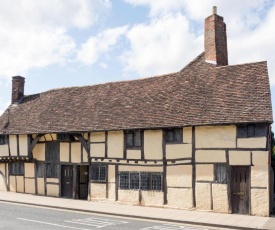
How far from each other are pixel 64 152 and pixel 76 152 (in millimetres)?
996

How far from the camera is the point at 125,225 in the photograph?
42.7ft

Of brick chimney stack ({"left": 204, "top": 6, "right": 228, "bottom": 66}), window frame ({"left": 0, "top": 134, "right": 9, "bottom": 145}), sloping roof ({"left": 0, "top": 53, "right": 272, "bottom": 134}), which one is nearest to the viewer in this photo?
sloping roof ({"left": 0, "top": 53, "right": 272, "bottom": 134})

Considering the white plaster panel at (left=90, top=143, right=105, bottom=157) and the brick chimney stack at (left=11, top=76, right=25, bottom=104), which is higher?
the brick chimney stack at (left=11, top=76, right=25, bottom=104)

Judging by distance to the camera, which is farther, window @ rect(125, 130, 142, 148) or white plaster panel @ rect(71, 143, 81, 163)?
white plaster panel @ rect(71, 143, 81, 163)

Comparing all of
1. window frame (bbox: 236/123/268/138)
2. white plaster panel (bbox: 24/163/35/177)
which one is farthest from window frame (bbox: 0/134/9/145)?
window frame (bbox: 236/123/268/138)

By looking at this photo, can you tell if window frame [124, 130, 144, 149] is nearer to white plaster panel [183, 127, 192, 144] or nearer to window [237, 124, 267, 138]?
white plaster panel [183, 127, 192, 144]

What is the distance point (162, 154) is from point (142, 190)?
224 centimetres

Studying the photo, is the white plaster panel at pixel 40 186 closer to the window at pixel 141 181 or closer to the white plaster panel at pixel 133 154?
the window at pixel 141 181

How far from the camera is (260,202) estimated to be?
15.3m

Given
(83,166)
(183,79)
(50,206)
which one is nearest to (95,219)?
(50,206)

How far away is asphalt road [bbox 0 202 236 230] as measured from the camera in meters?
12.6

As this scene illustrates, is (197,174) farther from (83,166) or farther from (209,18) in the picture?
(209,18)

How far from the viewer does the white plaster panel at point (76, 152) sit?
2088cm

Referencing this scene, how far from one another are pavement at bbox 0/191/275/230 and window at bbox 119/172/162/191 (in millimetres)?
1059
